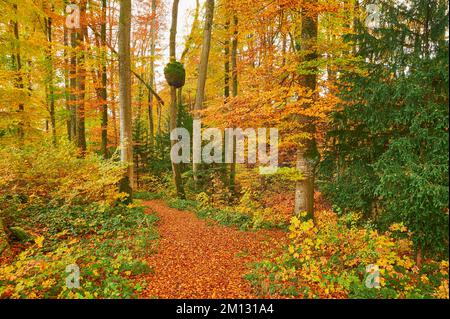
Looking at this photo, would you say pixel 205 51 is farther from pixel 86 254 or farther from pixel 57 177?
pixel 86 254

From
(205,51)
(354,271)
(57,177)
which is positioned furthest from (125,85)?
(354,271)

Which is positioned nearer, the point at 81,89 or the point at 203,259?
the point at 203,259

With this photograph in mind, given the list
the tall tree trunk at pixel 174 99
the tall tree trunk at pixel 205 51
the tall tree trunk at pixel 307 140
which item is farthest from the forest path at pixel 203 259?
the tall tree trunk at pixel 205 51

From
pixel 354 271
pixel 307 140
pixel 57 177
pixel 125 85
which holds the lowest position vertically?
pixel 354 271

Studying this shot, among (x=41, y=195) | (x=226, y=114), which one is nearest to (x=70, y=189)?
(x=41, y=195)

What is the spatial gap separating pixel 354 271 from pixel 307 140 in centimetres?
361

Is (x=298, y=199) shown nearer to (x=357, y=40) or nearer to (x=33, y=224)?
(x=357, y=40)

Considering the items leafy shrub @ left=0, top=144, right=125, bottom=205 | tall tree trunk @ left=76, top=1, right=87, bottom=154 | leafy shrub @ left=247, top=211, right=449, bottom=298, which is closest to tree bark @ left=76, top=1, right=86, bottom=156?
tall tree trunk @ left=76, top=1, right=87, bottom=154

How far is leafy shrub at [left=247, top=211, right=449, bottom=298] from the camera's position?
13.7ft

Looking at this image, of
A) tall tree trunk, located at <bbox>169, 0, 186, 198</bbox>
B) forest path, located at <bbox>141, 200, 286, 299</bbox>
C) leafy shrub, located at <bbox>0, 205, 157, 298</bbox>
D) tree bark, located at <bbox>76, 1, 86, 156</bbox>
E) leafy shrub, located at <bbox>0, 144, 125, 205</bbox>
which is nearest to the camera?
leafy shrub, located at <bbox>0, 205, 157, 298</bbox>

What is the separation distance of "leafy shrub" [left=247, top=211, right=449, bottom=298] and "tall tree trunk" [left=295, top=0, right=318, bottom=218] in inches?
71.2

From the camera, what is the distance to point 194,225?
339 inches

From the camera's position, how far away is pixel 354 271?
4.72 metres

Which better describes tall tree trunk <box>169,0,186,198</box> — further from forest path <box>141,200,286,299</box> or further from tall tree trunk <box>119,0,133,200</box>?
forest path <box>141,200,286,299</box>
